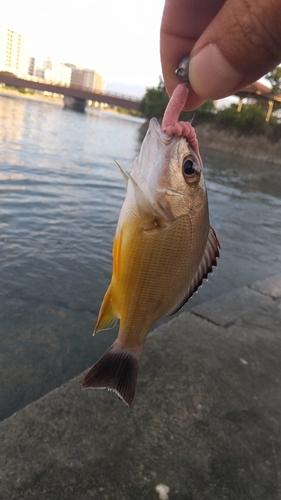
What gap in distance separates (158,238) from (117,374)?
863mm

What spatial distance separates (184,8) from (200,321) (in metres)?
3.77

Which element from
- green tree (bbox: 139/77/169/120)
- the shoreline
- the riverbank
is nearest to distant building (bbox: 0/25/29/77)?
green tree (bbox: 139/77/169/120)

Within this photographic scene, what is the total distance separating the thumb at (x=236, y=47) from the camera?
1.51m

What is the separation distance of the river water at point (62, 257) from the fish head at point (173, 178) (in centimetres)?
296

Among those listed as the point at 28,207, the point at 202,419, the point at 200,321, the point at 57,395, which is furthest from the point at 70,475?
the point at 28,207

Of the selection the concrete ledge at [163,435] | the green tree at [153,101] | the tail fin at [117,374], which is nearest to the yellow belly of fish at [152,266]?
the tail fin at [117,374]

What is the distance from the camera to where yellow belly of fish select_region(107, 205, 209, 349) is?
7.04 ft

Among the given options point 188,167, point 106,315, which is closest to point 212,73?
point 188,167

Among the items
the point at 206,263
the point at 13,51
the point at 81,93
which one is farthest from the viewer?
the point at 13,51

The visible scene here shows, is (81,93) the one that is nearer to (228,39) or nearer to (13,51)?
(228,39)

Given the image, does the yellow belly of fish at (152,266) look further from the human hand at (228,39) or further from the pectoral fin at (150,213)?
the human hand at (228,39)

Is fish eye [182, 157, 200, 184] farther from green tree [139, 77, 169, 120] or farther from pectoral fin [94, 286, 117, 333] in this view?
green tree [139, 77, 169, 120]

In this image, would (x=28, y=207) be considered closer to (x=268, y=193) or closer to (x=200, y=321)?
(x=200, y=321)

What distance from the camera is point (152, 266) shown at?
7.22ft
